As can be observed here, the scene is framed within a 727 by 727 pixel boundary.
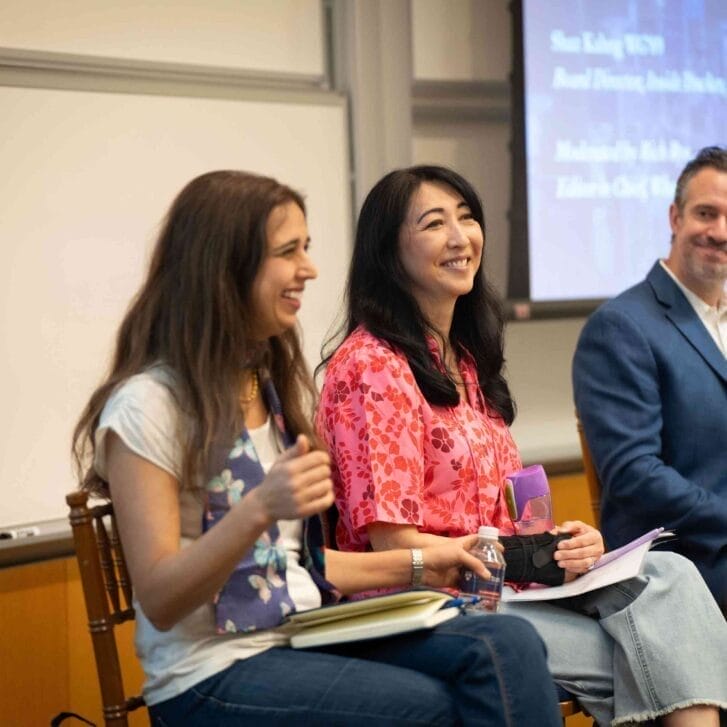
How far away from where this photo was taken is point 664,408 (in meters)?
2.82

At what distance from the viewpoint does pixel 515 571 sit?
7.50 ft

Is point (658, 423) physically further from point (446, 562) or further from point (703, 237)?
point (446, 562)

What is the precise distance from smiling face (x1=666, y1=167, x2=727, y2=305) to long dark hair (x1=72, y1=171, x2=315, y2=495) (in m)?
1.32

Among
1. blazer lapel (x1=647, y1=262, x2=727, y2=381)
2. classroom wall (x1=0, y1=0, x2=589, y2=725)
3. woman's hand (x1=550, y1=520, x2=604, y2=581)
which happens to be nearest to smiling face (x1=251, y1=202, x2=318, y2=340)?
woman's hand (x1=550, y1=520, x2=604, y2=581)

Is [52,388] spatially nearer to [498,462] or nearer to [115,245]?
[115,245]

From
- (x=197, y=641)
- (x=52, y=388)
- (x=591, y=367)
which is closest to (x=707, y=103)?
(x=591, y=367)

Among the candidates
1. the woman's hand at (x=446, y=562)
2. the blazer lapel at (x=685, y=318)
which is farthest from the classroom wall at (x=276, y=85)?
the woman's hand at (x=446, y=562)

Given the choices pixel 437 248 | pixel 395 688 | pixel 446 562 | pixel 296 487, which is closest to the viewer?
pixel 296 487

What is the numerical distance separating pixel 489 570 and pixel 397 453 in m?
0.26

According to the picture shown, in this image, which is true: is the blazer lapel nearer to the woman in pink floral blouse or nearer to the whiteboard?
the woman in pink floral blouse

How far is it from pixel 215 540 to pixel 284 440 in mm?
327

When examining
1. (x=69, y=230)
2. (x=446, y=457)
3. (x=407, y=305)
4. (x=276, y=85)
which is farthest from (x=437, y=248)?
(x=276, y=85)

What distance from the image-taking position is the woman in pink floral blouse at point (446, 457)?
222cm

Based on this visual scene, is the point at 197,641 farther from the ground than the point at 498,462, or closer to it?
closer to it
